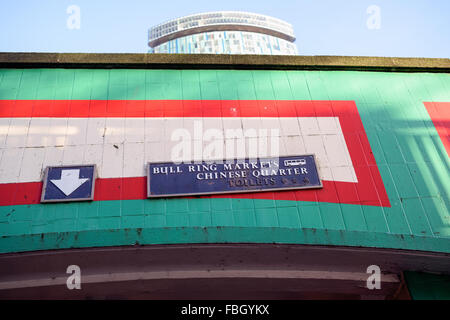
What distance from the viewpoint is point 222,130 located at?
5840 mm

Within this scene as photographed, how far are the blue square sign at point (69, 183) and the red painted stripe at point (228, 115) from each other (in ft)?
0.41

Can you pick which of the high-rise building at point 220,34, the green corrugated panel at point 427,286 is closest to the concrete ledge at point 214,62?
the green corrugated panel at point 427,286

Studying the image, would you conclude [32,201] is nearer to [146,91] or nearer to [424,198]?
[146,91]

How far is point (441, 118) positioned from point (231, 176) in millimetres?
4332

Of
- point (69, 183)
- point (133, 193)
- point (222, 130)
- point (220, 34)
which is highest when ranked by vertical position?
point (220, 34)

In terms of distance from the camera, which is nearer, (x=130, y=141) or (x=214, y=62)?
(x=130, y=141)

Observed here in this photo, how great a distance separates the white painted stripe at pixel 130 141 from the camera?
5238 millimetres

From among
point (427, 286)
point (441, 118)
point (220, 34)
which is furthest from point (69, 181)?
point (220, 34)

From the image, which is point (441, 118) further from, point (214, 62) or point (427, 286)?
point (214, 62)

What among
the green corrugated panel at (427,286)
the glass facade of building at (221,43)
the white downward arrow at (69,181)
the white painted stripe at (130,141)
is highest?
the glass facade of building at (221,43)

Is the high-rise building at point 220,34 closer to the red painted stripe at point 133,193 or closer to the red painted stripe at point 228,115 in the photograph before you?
the red painted stripe at point 228,115

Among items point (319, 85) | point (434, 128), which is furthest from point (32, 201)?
point (434, 128)
